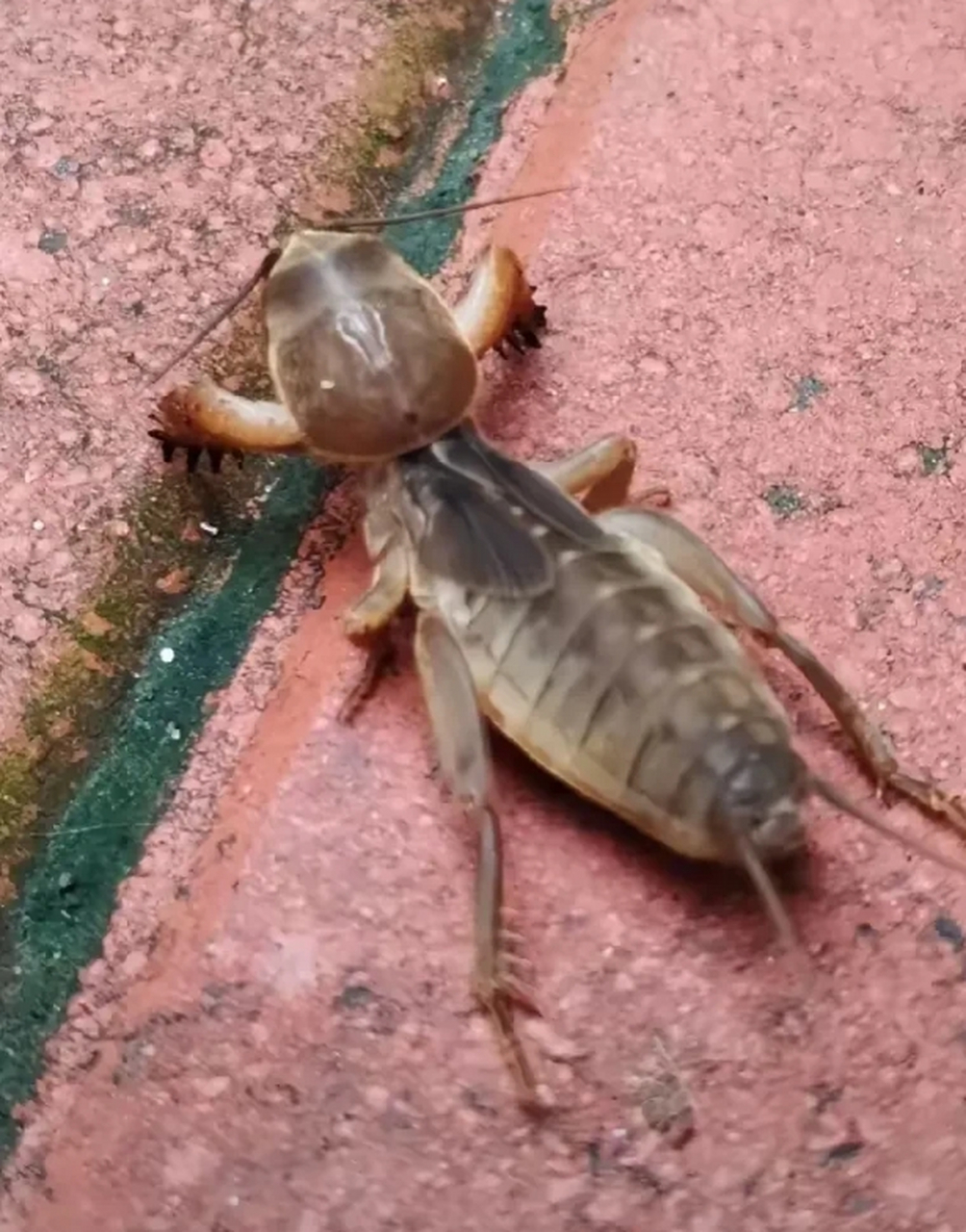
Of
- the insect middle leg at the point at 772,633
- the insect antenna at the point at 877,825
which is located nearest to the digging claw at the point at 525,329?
the insect middle leg at the point at 772,633

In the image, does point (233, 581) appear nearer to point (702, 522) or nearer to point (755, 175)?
point (702, 522)

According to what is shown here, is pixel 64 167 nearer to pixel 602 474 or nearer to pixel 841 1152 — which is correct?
pixel 602 474

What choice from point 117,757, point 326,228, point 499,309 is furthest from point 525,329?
point 117,757

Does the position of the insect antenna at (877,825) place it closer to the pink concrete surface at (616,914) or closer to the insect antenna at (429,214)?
the pink concrete surface at (616,914)

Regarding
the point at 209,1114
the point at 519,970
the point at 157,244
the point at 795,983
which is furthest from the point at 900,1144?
the point at 157,244

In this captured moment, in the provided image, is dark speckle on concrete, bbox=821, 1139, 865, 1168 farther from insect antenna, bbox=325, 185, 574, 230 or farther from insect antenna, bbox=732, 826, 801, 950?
insect antenna, bbox=325, 185, 574, 230

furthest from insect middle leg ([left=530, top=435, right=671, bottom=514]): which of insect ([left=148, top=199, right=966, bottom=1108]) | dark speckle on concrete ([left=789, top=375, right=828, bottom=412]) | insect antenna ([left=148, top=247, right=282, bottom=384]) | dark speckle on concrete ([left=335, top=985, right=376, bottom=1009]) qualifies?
dark speckle on concrete ([left=335, top=985, right=376, bottom=1009])

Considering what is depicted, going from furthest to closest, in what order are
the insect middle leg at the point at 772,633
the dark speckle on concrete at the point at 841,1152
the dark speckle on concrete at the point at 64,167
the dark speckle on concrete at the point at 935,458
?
the dark speckle on concrete at the point at 64,167 < the dark speckle on concrete at the point at 935,458 < the insect middle leg at the point at 772,633 < the dark speckle on concrete at the point at 841,1152
